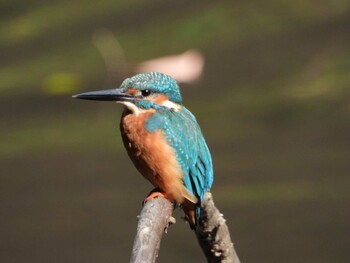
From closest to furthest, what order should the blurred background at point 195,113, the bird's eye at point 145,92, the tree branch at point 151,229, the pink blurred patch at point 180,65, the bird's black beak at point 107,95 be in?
1. the tree branch at point 151,229
2. the bird's black beak at point 107,95
3. the bird's eye at point 145,92
4. the blurred background at point 195,113
5. the pink blurred patch at point 180,65

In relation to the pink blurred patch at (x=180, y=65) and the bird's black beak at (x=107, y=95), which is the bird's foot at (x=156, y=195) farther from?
the pink blurred patch at (x=180, y=65)

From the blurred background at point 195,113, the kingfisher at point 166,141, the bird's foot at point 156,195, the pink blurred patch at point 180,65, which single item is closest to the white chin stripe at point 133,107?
the kingfisher at point 166,141

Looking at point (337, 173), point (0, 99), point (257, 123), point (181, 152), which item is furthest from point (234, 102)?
point (181, 152)

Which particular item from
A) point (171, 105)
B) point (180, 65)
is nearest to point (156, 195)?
point (171, 105)

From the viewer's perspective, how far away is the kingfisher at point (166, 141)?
272 centimetres

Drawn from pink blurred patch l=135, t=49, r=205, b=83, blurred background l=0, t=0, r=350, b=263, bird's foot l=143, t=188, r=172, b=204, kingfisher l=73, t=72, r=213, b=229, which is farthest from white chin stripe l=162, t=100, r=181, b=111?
pink blurred patch l=135, t=49, r=205, b=83

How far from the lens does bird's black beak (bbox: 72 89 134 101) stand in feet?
8.52

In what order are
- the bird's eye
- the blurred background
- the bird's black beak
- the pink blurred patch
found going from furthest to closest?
the pink blurred patch → the blurred background → the bird's eye → the bird's black beak

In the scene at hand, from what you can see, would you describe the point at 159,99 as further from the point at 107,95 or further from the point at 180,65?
Answer: the point at 180,65

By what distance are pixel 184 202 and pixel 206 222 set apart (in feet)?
0.49

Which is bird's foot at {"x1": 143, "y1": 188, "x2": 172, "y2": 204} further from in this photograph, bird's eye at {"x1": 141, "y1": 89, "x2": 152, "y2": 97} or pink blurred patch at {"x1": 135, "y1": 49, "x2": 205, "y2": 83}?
pink blurred patch at {"x1": 135, "y1": 49, "x2": 205, "y2": 83}

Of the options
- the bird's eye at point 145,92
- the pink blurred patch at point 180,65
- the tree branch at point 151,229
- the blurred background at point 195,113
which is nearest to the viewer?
the tree branch at point 151,229

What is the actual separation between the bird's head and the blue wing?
3 cm

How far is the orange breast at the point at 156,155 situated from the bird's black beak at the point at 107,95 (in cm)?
9
